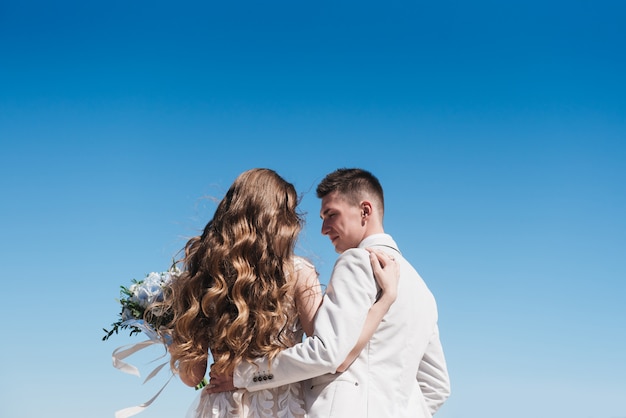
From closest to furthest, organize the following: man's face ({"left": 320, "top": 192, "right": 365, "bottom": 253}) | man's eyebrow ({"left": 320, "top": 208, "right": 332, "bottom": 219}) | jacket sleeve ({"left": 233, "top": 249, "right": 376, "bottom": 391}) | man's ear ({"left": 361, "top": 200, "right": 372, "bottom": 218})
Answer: jacket sleeve ({"left": 233, "top": 249, "right": 376, "bottom": 391}) < man's face ({"left": 320, "top": 192, "right": 365, "bottom": 253}) < man's ear ({"left": 361, "top": 200, "right": 372, "bottom": 218}) < man's eyebrow ({"left": 320, "top": 208, "right": 332, "bottom": 219})

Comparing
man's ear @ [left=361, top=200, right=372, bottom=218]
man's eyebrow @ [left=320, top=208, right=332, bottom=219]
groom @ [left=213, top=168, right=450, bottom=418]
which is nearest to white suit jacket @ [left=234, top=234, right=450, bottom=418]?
groom @ [left=213, top=168, right=450, bottom=418]

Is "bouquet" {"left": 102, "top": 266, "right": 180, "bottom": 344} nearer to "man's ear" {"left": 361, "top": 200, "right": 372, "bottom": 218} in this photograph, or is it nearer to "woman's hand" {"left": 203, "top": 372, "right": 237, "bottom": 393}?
"woman's hand" {"left": 203, "top": 372, "right": 237, "bottom": 393}

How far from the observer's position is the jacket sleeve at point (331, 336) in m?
4.98

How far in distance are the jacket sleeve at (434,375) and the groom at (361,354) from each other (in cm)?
30

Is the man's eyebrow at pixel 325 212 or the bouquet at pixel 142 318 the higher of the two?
the man's eyebrow at pixel 325 212

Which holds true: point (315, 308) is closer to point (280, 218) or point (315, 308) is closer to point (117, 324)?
point (280, 218)

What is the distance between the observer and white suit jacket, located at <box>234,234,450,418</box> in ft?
16.5

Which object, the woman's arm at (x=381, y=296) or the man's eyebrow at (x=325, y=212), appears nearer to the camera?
the woman's arm at (x=381, y=296)

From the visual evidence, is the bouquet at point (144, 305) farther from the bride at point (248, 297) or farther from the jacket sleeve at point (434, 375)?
the jacket sleeve at point (434, 375)

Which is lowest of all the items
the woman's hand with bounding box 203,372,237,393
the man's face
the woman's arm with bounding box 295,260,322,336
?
the woman's hand with bounding box 203,372,237,393

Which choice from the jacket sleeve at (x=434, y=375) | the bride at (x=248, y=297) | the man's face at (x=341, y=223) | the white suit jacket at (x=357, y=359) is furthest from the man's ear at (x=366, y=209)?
the jacket sleeve at (x=434, y=375)

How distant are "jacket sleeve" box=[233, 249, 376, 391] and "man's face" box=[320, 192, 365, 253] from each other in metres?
0.97

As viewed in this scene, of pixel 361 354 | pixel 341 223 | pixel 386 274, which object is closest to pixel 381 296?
pixel 386 274

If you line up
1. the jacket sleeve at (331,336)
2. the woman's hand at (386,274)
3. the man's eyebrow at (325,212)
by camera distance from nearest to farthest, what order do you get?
the jacket sleeve at (331,336)
the woman's hand at (386,274)
the man's eyebrow at (325,212)
